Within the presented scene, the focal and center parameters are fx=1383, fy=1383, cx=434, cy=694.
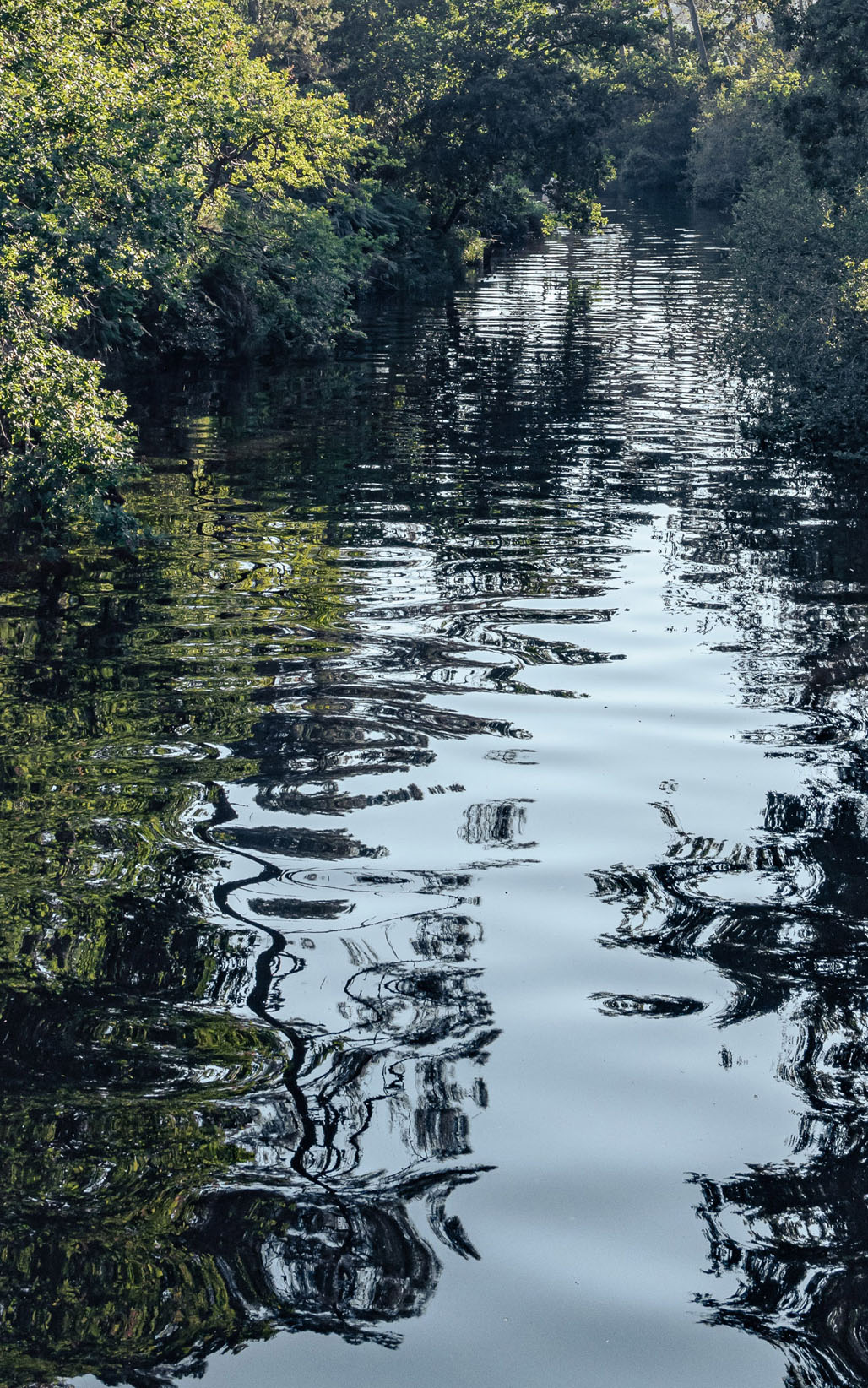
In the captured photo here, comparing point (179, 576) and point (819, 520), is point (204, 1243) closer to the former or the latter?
point (179, 576)

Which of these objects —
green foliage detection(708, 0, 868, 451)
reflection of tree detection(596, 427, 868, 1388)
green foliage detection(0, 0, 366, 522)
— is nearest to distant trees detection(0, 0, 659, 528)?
green foliage detection(0, 0, 366, 522)

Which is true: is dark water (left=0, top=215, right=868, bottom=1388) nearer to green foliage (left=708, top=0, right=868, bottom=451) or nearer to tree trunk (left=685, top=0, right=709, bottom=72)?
green foliage (left=708, top=0, right=868, bottom=451)

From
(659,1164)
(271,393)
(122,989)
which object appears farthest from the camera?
(271,393)

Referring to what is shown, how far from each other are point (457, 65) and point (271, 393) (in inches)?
1026

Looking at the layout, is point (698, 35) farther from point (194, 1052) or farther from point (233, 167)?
point (194, 1052)

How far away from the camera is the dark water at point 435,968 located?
4.40 m

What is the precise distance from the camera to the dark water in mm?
4402

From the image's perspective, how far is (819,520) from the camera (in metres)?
16.4

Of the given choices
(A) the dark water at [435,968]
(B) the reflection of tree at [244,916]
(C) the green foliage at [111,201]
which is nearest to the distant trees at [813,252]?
(B) the reflection of tree at [244,916]

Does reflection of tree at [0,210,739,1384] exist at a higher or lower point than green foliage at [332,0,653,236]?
lower

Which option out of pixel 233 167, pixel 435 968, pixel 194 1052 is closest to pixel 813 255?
pixel 233 167

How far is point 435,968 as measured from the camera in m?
6.49

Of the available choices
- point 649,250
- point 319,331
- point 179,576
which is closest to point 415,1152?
point 179,576

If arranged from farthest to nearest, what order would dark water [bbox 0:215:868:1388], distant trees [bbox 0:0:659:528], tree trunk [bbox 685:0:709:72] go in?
tree trunk [bbox 685:0:709:72]
distant trees [bbox 0:0:659:528]
dark water [bbox 0:215:868:1388]
